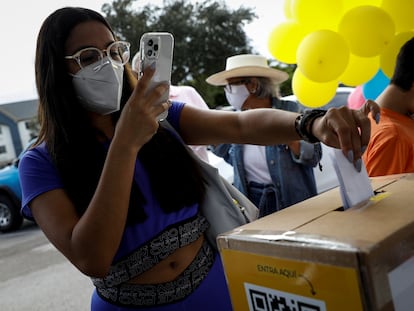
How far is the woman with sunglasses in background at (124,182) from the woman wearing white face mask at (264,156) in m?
1.09

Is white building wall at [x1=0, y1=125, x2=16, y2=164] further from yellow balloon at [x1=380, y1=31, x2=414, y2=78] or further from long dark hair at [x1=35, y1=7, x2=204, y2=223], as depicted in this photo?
long dark hair at [x1=35, y1=7, x2=204, y2=223]

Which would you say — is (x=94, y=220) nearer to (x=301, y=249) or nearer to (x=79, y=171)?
(x=79, y=171)

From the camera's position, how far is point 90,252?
961 mm

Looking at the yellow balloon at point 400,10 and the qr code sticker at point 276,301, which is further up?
the yellow balloon at point 400,10

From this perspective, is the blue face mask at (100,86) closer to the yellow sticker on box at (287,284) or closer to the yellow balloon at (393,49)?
the yellow sticker on box at (287,284)

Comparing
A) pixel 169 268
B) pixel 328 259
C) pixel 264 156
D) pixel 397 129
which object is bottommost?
pixel 264 156

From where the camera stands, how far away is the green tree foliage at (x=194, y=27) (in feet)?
45.5

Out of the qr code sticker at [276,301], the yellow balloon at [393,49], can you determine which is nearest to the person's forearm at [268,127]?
the qr code sticker at [276,301]

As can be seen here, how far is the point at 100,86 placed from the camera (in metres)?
1.21

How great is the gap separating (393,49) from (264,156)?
2.80 ft

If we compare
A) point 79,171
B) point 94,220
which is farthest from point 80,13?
point 94,220

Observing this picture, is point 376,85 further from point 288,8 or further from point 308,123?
point 308,123

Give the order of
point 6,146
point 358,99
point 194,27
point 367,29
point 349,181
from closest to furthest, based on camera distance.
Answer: point 349,181
point 367,29
point 358,99
point 194,27
point 6,146

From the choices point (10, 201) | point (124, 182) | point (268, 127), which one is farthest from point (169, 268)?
point (10, 201)
